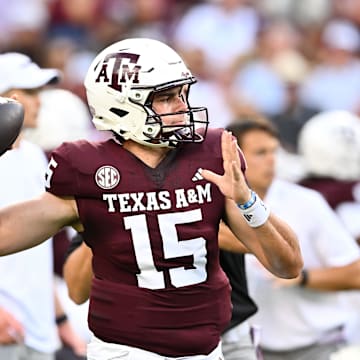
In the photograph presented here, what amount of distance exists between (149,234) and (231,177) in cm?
37

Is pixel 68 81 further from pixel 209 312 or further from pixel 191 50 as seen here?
pixel 209 312

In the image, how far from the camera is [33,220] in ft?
14.2

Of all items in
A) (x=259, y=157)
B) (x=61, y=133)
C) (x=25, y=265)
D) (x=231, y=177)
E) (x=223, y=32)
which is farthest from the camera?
(x=223, y=32)

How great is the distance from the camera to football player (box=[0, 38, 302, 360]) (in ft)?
14.1

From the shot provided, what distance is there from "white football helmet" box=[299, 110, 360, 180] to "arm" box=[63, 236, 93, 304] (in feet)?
9.86

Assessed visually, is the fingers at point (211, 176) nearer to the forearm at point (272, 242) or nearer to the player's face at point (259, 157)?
the forearm at point (272, 242)

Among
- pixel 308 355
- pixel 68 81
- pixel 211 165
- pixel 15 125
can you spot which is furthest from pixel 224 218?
pixel 68 81

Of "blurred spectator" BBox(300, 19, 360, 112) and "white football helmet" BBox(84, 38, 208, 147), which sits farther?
"blurred spectator" BBox(300, 19, 360, 112)

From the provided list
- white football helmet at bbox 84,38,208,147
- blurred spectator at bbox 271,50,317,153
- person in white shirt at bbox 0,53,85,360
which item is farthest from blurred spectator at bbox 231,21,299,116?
white football helmet at bbox 84,38,208,147

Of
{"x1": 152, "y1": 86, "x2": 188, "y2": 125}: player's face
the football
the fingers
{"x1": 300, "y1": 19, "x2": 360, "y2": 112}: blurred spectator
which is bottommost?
{"x1": 300, "y1": 19, "x2": 360, "y2": 112}: blurred spectator

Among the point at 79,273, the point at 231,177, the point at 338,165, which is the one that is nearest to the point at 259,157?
the point at 338,165

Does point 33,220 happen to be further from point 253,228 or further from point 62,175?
point 253,228

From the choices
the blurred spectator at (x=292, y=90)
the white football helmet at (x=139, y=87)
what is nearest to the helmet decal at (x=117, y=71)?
the white football helmet at (x=139, y=87)

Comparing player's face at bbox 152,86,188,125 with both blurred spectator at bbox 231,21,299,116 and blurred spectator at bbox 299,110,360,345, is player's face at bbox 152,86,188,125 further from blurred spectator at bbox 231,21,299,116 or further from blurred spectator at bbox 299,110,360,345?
blurred spectator at bbox 231,21,299,116
